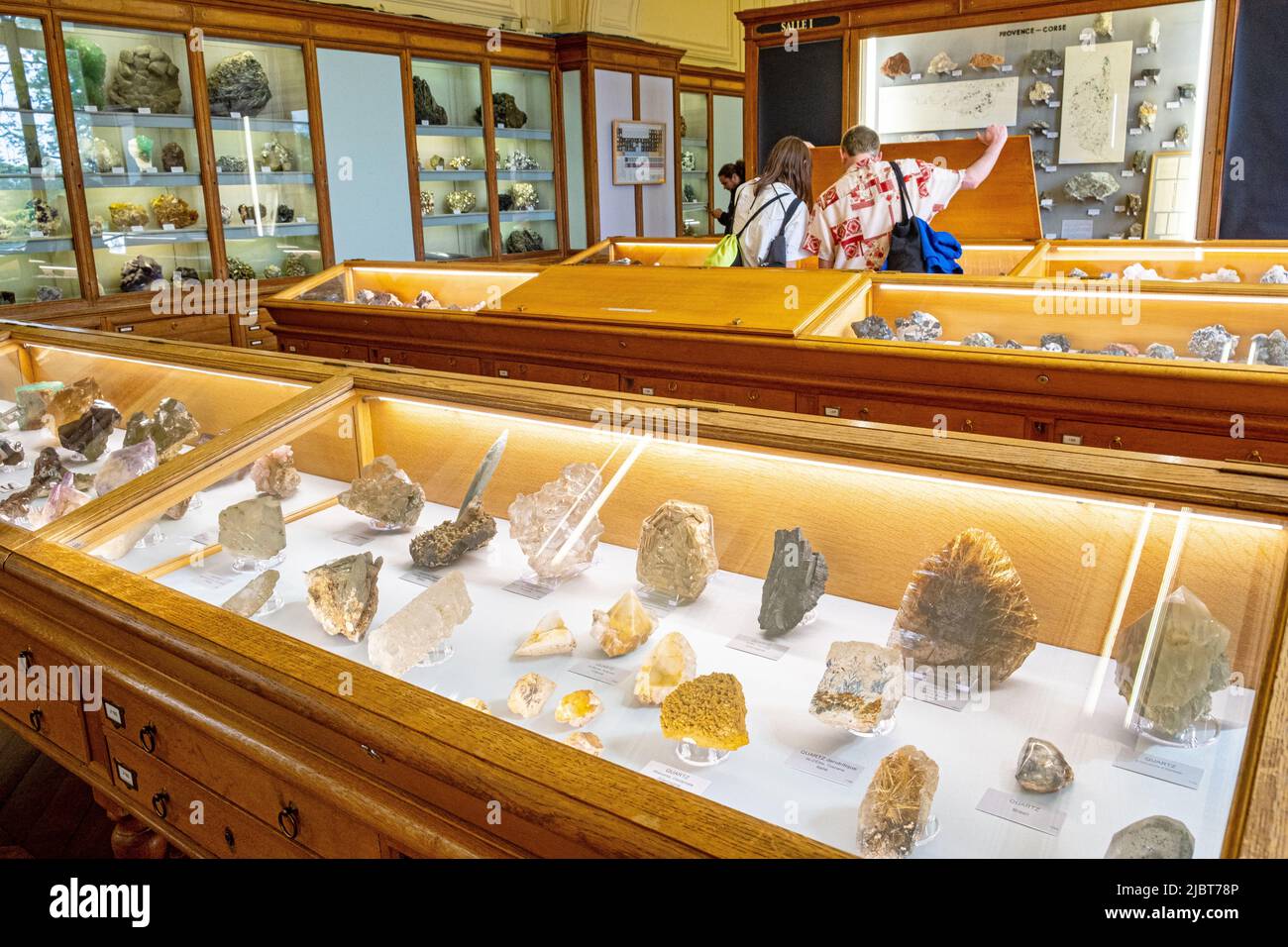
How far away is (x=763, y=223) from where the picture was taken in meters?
4.38

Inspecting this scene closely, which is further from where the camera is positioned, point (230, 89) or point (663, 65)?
point (663, 65)

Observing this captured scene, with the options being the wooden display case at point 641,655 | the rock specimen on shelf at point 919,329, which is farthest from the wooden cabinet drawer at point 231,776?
the rock specimen on shelf at point 919,329

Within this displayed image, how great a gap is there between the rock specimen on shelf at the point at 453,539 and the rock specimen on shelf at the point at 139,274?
18.1 feet

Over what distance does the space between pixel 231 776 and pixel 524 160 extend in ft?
27.7

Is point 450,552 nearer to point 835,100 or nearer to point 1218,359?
point 1218,359

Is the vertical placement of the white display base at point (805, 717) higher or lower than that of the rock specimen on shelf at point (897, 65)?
lower

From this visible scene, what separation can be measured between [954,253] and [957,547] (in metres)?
3.14

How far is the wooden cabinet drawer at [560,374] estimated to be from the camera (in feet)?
13.4

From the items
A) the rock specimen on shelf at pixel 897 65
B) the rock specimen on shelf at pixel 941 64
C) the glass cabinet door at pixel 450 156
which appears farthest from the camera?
the glass cabinet door at pixel 450 156

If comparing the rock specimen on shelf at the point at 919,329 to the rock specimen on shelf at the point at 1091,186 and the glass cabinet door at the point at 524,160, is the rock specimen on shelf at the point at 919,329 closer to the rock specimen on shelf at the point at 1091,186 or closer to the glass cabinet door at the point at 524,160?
the rock specimen on shelf at the point at 1091,186

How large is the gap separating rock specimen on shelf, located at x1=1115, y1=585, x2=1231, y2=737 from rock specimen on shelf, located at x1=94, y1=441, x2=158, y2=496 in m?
2.04

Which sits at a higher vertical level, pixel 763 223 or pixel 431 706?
pixel 763 223

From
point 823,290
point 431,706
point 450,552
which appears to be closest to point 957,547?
point 431,706

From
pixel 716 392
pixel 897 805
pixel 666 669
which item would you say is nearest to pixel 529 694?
pixel 666 669
